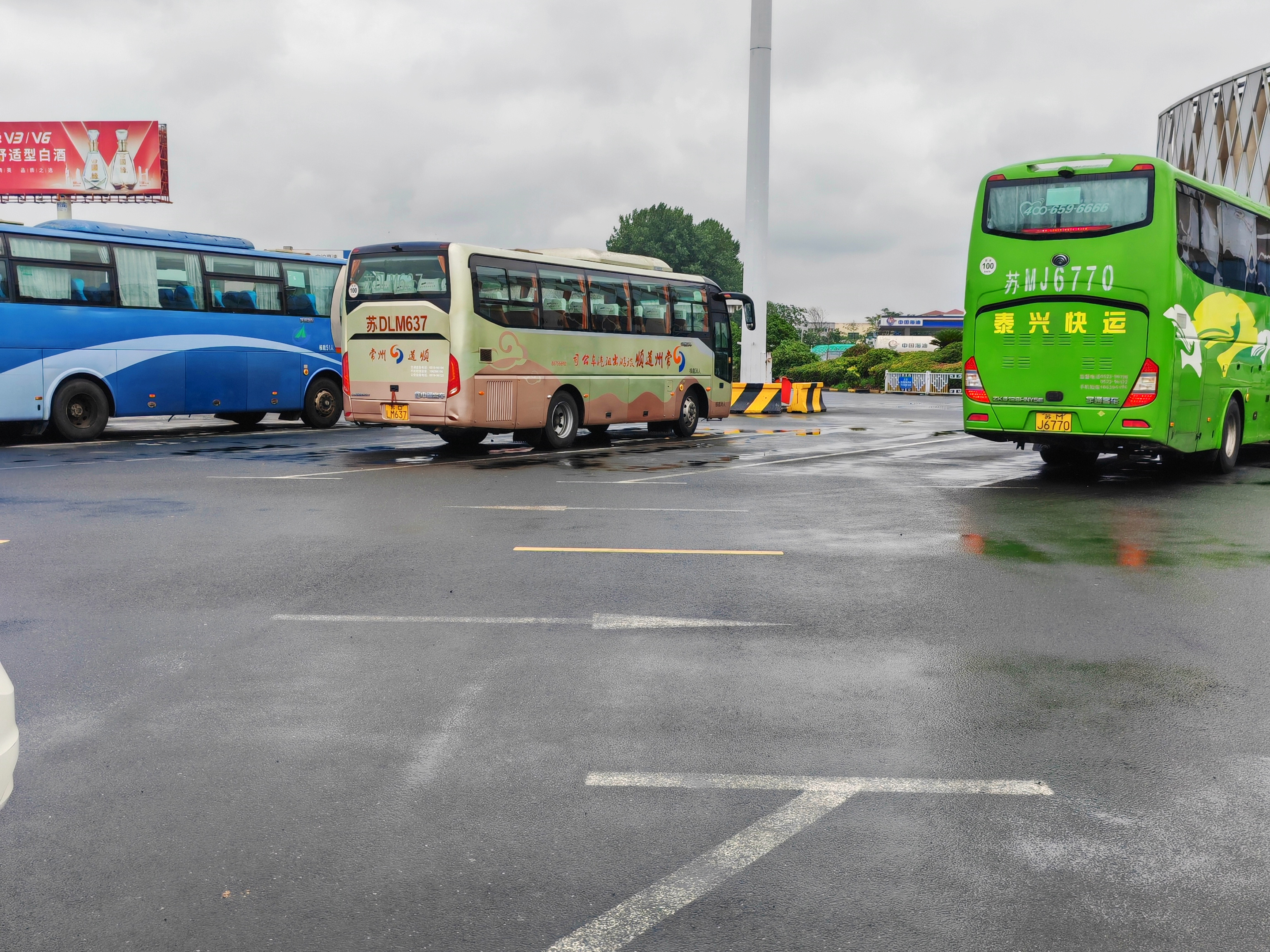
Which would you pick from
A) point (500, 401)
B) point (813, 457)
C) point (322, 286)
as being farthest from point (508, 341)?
point (322, 286)

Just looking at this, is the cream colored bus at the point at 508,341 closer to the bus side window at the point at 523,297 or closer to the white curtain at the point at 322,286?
the bus side window at the point at 523,297

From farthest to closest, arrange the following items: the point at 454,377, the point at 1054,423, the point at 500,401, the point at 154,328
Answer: the point at 154,328, the point at 500,401, the point at 454,377, the point at 1054,423

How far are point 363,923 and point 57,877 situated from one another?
994 millimetres

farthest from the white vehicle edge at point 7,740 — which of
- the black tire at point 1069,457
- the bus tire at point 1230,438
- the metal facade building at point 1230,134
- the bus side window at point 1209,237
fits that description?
the metal facade building at point 1230,134

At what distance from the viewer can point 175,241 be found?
21734mm

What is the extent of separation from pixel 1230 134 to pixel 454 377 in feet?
231

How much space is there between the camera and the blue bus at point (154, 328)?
19344 millimetres

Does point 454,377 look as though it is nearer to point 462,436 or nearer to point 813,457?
point 462,436

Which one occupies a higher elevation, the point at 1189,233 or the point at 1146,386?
the point at 1189,233

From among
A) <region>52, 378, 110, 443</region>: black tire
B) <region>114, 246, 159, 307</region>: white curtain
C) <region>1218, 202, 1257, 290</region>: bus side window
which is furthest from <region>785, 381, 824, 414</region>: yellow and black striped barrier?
<region>52, 378, 110, 443</region>: black tire

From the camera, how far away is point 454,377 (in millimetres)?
17422

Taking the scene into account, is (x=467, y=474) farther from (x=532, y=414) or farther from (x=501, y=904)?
(x=501, y=904)

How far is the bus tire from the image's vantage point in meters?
15.6

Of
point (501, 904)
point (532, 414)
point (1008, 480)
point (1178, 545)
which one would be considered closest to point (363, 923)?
point (501, 904)
